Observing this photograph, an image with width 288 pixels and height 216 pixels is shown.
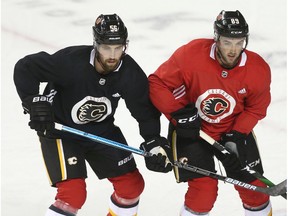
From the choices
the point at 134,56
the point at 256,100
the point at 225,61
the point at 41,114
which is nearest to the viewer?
the point at 41,114

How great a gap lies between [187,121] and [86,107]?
45cm

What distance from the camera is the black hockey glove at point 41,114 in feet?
12.7

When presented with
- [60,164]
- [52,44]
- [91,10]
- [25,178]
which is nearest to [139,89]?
[60,164]

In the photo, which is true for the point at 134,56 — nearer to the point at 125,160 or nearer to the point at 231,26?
the point at 125,160

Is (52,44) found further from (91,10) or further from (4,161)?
(4,161)

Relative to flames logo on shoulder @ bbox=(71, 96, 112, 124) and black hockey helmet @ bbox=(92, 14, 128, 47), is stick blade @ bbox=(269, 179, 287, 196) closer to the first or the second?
flames logo on shoulder @ bbox=(71, 96, 112, 124)

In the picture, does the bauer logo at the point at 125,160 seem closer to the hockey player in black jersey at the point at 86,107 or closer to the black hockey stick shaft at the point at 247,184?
the hockey player in black jersey at the point at 86,107

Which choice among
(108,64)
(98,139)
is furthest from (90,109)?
(108,64)

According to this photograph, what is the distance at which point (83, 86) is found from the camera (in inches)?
157

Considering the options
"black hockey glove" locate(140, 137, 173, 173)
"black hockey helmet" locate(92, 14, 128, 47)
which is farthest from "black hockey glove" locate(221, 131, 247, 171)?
"black hockey helmet" locate(92, 14, 128, 47)

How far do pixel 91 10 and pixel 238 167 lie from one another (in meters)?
3.00

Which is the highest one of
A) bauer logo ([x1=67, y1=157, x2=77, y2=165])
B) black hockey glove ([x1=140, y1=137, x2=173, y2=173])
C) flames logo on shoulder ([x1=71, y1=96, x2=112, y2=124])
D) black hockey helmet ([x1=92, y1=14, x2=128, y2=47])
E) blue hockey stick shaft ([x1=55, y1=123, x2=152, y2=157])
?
black hockey helmet ([x1=92, y1=14, x2=128, y2=47])

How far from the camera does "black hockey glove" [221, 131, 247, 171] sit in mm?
4047

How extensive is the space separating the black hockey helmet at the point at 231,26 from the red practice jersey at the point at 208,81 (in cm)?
11
